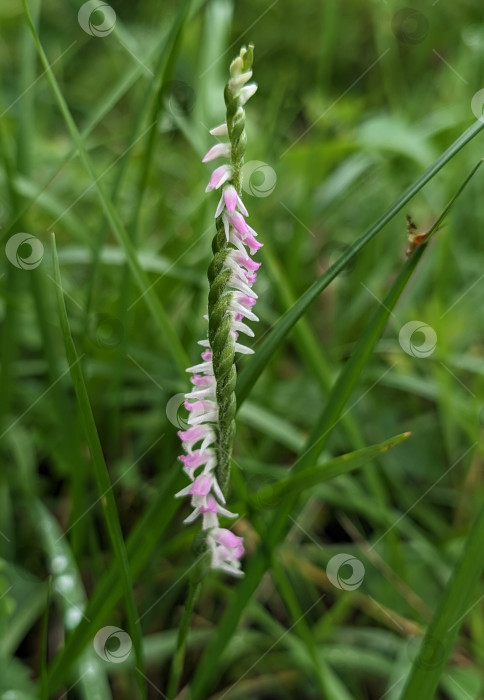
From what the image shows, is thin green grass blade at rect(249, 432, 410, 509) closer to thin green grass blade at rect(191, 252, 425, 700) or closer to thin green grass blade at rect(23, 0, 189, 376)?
thin green grass blade at rect(191, 252, 425, 700)

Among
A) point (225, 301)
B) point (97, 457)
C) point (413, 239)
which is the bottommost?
point (97, 457)

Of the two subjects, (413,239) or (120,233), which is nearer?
(413,239)

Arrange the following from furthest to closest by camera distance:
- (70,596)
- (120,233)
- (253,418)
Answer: (253,418), (70,596), (120,233)

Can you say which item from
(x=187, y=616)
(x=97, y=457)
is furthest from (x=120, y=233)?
(x=187, y=616)

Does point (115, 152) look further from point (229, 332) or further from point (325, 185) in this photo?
point (229, 332)

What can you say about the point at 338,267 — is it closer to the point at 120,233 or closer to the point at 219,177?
the point at 219,177

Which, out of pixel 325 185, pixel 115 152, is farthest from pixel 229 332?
pixel 115 152
